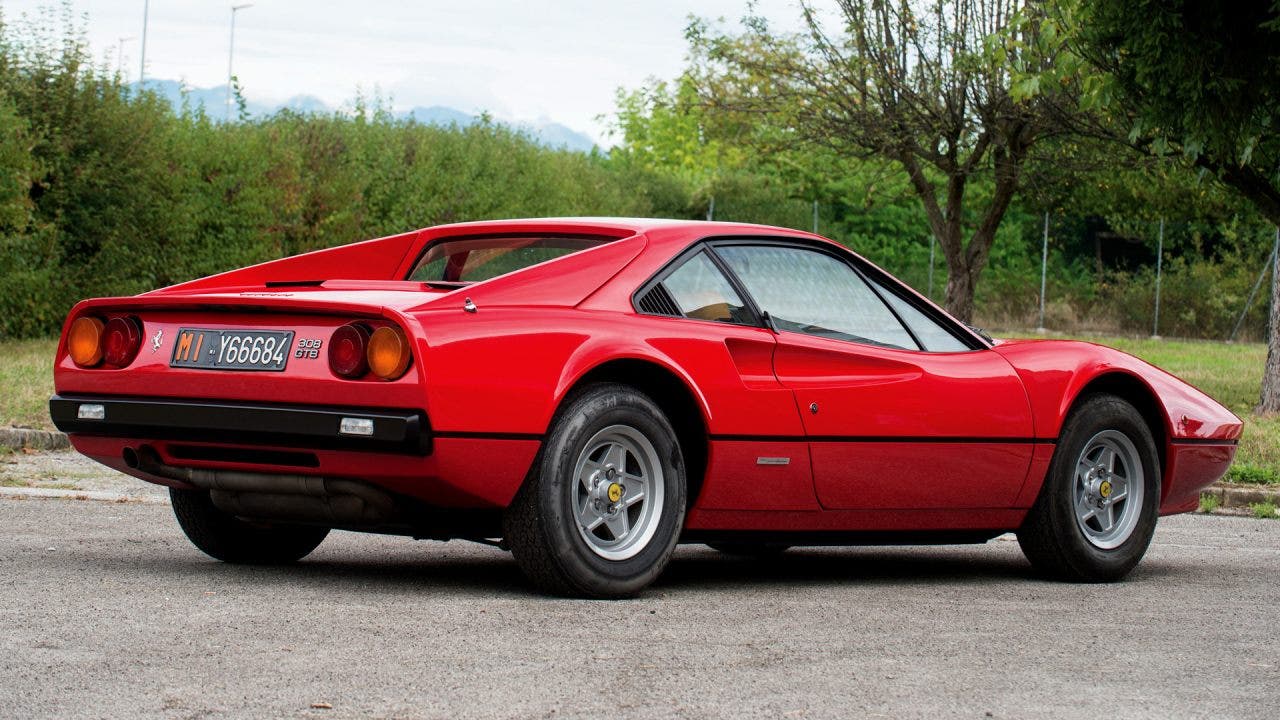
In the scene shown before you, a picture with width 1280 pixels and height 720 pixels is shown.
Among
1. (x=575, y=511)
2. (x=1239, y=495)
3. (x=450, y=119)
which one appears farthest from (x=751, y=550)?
(x=450, y=119)

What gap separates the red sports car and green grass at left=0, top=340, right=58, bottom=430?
20.0ft

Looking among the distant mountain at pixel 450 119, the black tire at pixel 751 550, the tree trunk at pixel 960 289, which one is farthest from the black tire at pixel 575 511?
the distant mountain at pixel 450 119

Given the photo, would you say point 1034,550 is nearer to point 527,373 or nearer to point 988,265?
point 527,373

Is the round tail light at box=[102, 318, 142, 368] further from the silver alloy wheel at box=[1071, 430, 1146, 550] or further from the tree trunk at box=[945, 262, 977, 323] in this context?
the tree trunk at box=[945, 262, 977, 323]

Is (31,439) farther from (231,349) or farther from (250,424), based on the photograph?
(250,424)

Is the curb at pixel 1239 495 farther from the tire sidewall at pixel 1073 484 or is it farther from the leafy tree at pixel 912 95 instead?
the leafy tree at pixel 912 95

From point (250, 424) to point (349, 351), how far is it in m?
0.43

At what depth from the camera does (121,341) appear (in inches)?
239

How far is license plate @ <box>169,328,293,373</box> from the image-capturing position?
5637 mm

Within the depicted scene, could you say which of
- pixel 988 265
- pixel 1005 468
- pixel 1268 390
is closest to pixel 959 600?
pixel 1005 468

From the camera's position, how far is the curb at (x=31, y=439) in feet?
38.3

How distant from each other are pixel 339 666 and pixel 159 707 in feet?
2.00

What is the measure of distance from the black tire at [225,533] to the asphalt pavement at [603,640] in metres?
0.13

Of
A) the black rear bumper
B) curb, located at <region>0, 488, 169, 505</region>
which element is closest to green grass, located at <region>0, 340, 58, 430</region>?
curb, located at <region>0, 488, 169, 505</region>
